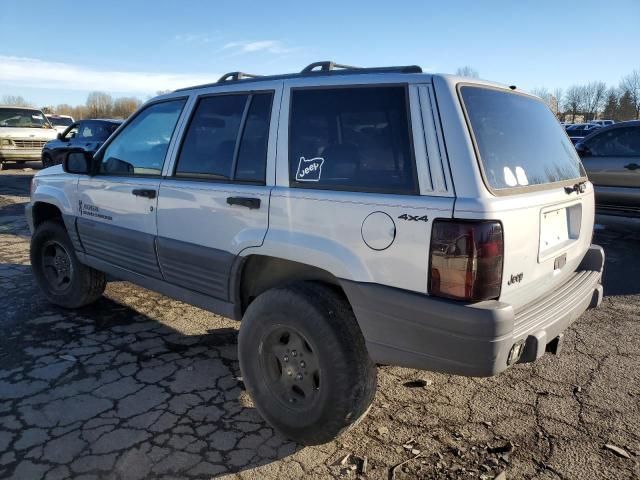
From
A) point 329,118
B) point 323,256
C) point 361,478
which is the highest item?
point 329,118

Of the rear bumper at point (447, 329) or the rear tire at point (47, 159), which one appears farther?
the rear tire at point (47, 159)

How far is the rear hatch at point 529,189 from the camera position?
220 centimetres

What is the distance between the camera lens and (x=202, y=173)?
10.3 feet

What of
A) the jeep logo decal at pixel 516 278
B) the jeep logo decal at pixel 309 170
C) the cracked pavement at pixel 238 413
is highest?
the jeep logo decal at pixel 309 170

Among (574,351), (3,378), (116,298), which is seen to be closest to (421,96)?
(574,351)

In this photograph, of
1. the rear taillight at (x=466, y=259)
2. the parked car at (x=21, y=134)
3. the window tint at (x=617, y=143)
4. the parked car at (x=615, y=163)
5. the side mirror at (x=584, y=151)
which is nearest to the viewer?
the rear taillight at (x=466, y=259)

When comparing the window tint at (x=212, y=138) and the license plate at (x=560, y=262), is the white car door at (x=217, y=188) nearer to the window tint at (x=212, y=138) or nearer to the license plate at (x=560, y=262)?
the window tint at (x=212, y=138)

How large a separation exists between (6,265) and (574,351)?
6.06 meters

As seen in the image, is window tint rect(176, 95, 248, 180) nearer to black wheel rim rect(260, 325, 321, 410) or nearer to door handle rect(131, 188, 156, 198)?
door handle rect(131, 188, 156, 198)

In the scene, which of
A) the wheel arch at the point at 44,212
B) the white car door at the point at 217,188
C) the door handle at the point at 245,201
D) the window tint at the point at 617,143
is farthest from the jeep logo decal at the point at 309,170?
the window tint at the point at 617,143

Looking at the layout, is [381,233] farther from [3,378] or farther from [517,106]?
[3,378]

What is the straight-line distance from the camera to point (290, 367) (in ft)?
8.66

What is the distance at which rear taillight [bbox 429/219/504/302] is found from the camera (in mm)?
2051

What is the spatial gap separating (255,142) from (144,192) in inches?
42.1
